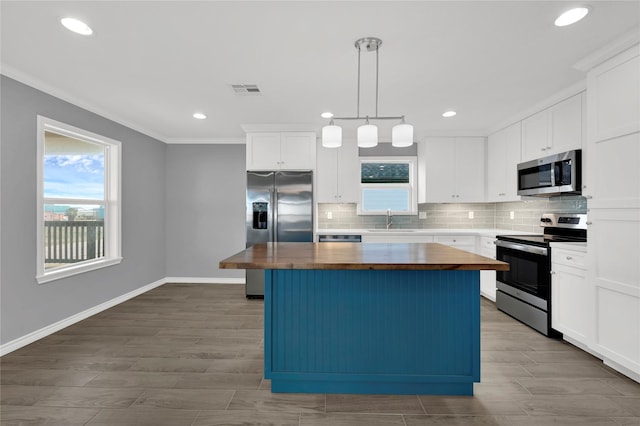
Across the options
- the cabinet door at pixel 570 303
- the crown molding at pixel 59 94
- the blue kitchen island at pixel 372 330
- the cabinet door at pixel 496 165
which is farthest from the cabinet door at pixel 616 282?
the crown molding at pixel 59 94

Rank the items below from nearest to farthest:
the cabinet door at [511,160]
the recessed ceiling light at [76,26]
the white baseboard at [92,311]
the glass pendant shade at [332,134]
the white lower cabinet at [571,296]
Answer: the recessed ceiling light at [76,26] → the glass pendant shade at [332,134] → the white lower cabinet at [571,296] → the white baseboard at [92,311] → the cabinet door at [511,160]

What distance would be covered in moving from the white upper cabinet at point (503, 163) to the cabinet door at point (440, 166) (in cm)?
50

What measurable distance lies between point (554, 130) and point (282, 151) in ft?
10.6

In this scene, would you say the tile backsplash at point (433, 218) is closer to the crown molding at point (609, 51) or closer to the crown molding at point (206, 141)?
the crown molding at point (206, 141)

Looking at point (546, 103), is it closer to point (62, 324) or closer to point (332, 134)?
point (332, 134)

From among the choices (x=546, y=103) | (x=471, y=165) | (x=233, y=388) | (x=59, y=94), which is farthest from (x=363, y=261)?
(x=471, y=165)

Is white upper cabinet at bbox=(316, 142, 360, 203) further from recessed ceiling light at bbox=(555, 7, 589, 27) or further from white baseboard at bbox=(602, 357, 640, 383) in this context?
white baseboard at bbox=(602, 357, 640, 383)

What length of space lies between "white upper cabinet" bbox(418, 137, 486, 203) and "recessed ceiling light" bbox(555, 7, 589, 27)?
2.82m

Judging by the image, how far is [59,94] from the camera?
3346 mm

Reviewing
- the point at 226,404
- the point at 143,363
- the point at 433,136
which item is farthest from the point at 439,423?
the point at 433,136

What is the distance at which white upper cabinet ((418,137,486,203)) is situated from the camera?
4973mm

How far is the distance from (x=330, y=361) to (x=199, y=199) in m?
4.06

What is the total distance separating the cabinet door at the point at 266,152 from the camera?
4.78 m

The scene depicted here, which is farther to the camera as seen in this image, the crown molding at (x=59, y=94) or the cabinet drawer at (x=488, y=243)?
the cabinet drawer at (x=488, y=243)
